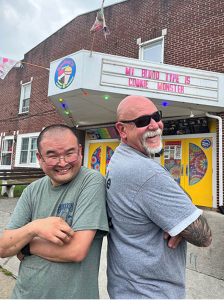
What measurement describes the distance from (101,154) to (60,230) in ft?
28.6

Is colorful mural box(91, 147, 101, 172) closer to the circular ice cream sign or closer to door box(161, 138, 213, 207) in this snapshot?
door box(161, 138, 213, 207)

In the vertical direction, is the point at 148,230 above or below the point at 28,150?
below

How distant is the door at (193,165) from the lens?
6824 mm

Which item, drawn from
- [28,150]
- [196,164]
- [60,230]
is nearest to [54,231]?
[60,230]

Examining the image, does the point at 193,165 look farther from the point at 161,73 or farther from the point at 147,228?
the point at 147,228

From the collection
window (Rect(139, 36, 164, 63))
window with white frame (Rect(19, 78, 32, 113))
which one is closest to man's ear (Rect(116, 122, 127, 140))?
window (Rect(139, 36, 164, 63))

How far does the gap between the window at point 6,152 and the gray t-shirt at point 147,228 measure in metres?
14.0

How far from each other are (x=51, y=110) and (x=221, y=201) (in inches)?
352

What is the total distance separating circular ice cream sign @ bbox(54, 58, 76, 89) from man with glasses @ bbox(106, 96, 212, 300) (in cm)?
498

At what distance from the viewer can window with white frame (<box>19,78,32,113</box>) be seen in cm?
1299

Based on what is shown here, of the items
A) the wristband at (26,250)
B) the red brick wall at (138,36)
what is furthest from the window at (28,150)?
the wristband at (26,250)

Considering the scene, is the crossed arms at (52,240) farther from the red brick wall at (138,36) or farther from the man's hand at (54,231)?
the red brick wall at (138,36)

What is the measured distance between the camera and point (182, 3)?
290 inches

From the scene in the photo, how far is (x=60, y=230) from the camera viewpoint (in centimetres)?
104
